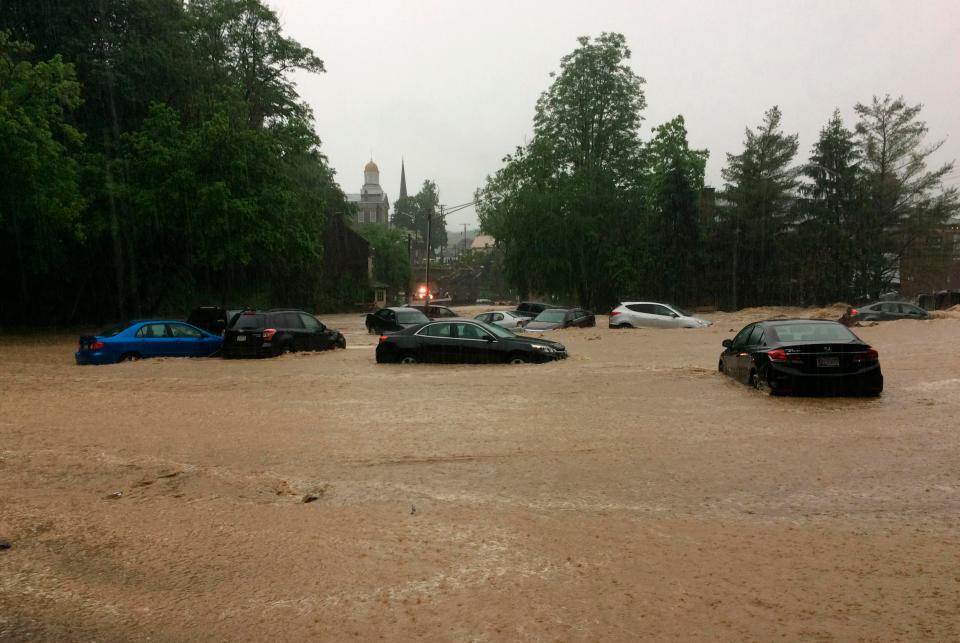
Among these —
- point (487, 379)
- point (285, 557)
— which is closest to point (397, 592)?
point (285, 557)

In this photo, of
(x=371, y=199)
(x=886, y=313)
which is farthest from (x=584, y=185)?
(x=371, y=199)

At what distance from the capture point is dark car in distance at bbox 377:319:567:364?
59.7ft

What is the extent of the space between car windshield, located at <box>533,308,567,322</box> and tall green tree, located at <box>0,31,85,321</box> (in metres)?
18.2

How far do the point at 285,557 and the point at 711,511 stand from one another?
3.56 meters

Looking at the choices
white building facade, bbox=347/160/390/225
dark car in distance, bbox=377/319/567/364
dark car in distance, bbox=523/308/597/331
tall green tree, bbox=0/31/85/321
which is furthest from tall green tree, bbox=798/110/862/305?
white building facade, bbox=347/160/390/225

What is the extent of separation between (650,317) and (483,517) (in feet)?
92.3

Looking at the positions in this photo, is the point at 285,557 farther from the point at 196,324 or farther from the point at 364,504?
the point at 196,324

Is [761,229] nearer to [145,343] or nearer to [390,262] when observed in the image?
[145,343]

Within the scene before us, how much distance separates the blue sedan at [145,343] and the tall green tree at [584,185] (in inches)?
1282

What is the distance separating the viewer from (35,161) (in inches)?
890

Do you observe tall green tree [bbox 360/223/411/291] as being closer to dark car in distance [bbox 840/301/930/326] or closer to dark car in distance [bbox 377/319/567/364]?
dark car in distance [bbox 840/301/930/326]

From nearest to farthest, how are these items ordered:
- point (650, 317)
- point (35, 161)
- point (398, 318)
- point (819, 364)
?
1. point (819, 364)
2. point (35, 161)
3. point (398, 318)
4. point (650, 317)

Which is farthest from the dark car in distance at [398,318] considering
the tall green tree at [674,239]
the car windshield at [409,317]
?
the tall green tree at [674,239]

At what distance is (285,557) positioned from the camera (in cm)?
538
